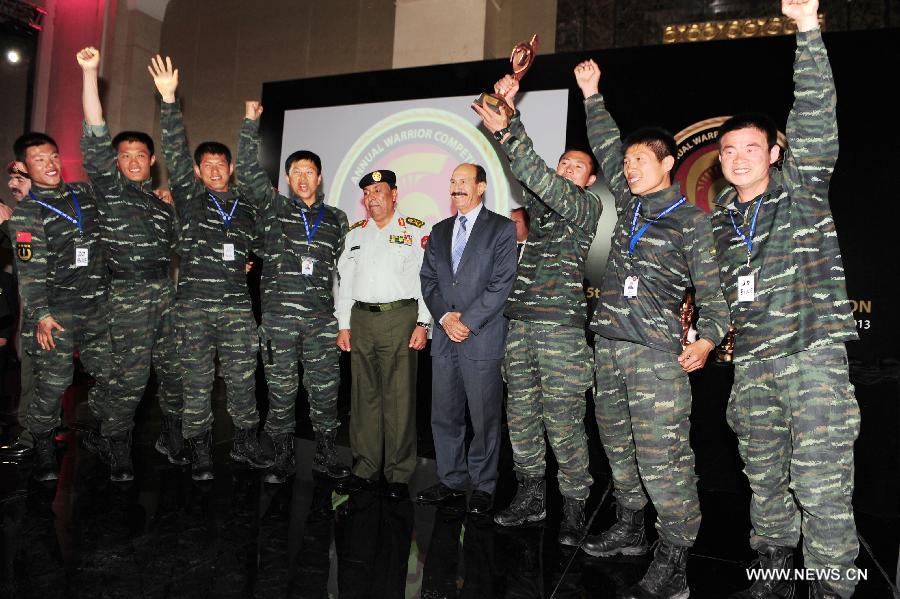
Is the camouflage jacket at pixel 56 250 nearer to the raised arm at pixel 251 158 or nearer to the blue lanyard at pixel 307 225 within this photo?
the raised arm at pixel 251 158

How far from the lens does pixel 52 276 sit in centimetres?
317

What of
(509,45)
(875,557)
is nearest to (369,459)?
(875,557)

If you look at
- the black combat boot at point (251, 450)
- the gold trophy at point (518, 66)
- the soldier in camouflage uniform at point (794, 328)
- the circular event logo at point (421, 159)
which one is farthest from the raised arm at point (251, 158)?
the soldier in camouflage uniform at point (794, 328)

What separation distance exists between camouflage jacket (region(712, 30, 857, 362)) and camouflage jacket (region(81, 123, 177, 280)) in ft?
9.30

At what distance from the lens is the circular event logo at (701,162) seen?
4.17 m

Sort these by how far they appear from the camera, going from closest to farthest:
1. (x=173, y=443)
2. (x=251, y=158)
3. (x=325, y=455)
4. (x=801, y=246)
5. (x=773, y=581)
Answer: (x=801, y=246) < (x=773, y=581) < (x=251, y=158) < (x=325, y=455) < (x=173, y=443)

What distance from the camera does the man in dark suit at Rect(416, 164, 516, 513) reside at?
2887 millimetres

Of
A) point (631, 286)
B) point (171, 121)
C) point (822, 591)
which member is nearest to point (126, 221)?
point (171, 121)

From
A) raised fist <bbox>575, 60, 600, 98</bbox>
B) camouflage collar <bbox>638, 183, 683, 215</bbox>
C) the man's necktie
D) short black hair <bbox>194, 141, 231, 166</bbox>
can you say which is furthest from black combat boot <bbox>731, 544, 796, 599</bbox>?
short black hair <bbox>194, 141, 231, 166</bbox>

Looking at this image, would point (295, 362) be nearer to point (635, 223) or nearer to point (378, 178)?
point (378, 178)

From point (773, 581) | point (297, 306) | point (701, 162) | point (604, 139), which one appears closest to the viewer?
point (773, 581)

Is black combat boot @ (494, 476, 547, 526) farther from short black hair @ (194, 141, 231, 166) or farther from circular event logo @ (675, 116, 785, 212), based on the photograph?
circular event logo @ (675, 116, 785, 212)

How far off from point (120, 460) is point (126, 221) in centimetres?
122

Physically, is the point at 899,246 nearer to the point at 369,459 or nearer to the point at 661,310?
the point at 661,310
